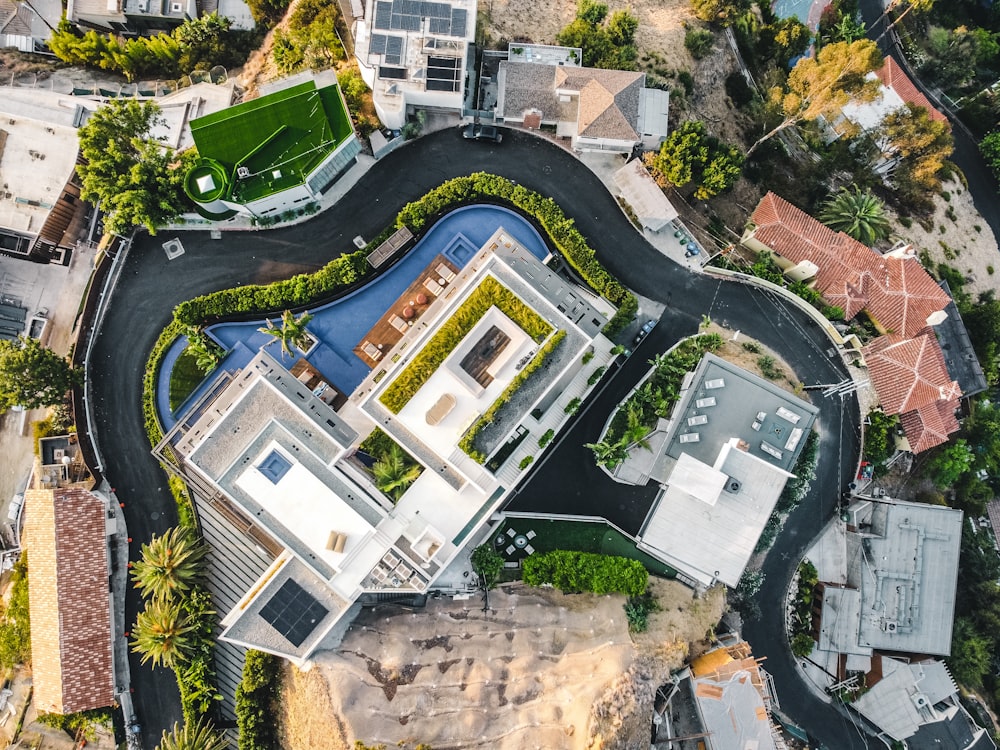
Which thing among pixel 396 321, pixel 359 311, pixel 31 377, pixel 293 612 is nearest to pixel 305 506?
pixel 293 612

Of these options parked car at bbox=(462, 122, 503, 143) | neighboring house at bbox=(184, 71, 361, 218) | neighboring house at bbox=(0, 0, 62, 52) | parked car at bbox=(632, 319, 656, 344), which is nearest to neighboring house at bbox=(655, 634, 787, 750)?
parked car at bbox=(632, 319, 656, 344)

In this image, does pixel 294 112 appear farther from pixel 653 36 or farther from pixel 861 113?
pixel 861 113

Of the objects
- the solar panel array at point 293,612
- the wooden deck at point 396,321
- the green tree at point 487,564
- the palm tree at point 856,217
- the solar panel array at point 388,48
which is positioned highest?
the palm tree at point 856,217

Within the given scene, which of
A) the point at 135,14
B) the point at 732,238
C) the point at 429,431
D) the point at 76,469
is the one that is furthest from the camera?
the point at 135,14

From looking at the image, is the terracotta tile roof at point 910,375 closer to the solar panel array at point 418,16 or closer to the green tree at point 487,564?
the green tree at point 487,564

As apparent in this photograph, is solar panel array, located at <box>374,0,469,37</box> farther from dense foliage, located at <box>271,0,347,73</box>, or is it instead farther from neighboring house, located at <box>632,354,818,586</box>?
neighboring house, located at <box>632,354,818,586</box>

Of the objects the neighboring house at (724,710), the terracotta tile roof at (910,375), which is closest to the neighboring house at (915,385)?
the terracotta tile roof at (910,375)

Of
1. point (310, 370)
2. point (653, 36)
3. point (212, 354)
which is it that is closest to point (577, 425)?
point (310, 370)
